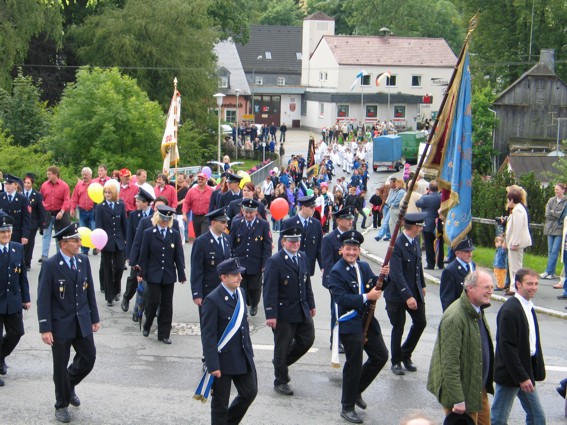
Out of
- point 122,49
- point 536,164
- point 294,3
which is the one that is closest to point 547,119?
point 536,164

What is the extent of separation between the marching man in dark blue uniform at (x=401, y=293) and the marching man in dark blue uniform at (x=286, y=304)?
110cm

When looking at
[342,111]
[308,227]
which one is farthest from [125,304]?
[342,111]

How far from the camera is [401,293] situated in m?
11.0

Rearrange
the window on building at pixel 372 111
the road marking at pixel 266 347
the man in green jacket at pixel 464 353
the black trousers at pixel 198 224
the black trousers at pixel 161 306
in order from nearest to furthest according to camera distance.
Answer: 1. the man in green jacket at pixel 464 353
2. the road marking at pixel 266 347
3. the black trousers at pixel 161 306
4. the black trousers at pixel 198 224
5. the window on building at pixel 372 111

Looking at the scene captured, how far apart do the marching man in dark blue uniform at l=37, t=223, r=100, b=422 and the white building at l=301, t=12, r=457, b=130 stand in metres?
70.8

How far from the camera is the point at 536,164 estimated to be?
3700cm

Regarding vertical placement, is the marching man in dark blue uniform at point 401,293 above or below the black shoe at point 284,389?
above

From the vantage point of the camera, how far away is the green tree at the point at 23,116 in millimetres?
32250

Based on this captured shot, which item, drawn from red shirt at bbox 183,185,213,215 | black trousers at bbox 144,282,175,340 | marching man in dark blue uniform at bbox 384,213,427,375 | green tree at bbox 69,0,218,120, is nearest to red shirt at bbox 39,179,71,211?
red shirt at bbox 183,185,213,215

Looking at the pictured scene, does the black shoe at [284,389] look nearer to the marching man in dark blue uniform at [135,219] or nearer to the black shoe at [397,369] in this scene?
the black shoe at [397,369]

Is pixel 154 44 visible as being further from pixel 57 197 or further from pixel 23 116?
pixel 57 197

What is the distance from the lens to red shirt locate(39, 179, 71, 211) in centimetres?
1836

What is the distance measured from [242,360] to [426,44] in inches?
3094

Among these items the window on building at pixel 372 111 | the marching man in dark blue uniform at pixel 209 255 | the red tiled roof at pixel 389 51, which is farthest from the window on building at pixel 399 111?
the marching man in dark blue uniform at pixel 209 255
